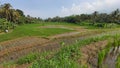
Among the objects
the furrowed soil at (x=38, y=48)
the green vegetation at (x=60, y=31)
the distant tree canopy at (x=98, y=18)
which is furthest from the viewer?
the distant tree canopy at (x=98, y=18)

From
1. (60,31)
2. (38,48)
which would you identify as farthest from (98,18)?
(38,48)

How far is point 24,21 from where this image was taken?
67.2 metres

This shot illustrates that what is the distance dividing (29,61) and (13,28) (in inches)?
1450

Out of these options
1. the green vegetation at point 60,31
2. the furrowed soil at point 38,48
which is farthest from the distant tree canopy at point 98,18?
the furrowed soil at point 38,48

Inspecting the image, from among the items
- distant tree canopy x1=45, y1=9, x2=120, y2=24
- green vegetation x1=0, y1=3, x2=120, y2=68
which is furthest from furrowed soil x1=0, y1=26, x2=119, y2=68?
distant tree canopy x1=45, y1=9, x2=120, y2=24

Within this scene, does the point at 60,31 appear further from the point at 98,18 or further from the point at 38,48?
the point at 98,18

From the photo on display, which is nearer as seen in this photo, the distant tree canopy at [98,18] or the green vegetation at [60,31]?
the green vegetation at [60,31]

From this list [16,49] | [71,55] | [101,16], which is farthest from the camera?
[101,16]

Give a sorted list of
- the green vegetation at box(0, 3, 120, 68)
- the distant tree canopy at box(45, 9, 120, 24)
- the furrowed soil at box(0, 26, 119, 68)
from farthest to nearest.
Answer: the distant tree canopy at box(45, 9, 120, 24)
the furrowed soil at box(0, 26, 119, 68)
the green vegetation at box(0, 3, 120, 68)

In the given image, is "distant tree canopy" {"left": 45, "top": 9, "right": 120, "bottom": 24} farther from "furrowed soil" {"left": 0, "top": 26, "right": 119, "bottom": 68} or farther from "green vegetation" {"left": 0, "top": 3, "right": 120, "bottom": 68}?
"furrowed soil" {"left": 0, "top": 26, "right": 119, "bottom": 68}

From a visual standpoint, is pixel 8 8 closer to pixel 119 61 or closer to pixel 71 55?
pixel 71 55

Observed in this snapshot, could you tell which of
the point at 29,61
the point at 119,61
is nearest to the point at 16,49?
the point at 29,61

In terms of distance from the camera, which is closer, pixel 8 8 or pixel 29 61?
pixel 29 61

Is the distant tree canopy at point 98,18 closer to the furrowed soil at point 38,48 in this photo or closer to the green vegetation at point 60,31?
the green vegetation at point 60,31
